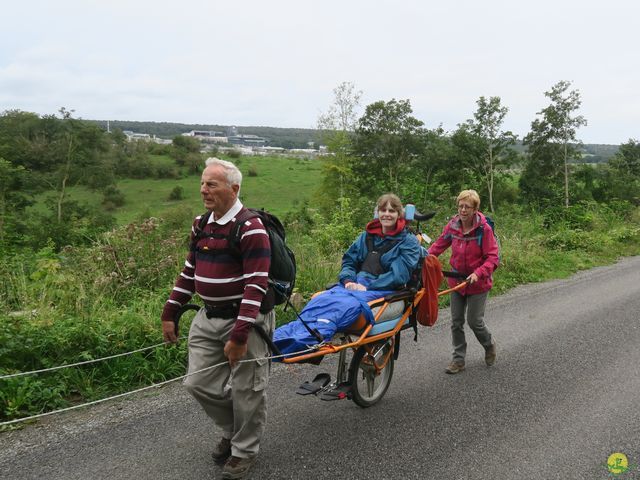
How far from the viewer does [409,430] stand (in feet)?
13.0

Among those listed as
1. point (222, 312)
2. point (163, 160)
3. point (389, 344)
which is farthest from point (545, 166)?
point (163, 160)

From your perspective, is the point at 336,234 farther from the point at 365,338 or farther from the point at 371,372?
the point at 365,338

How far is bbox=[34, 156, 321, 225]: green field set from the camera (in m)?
54.4

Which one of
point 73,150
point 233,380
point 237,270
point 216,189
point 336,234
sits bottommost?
point 233,380

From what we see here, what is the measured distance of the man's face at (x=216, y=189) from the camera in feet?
9.89

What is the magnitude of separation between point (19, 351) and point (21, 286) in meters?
1.83

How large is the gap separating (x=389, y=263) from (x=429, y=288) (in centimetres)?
45

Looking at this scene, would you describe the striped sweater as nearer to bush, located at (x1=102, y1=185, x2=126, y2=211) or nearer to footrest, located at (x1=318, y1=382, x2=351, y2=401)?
footrest, located at (x1=318, y1=382, x2=351, y2=401)

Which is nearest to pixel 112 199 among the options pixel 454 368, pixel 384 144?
pixel 384 144

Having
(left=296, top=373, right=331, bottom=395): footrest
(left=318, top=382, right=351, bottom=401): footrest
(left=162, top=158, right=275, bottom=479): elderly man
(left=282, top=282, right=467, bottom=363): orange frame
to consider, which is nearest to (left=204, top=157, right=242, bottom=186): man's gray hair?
(left=162, top=158, right=275, bottom=479): elderly man

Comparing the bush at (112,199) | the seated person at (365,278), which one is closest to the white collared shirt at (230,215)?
the seated person at (365,278)

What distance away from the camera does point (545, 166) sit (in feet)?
91.4

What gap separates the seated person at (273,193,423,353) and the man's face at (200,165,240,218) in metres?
→ 1.08

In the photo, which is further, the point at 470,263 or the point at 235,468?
the point at 470,263
